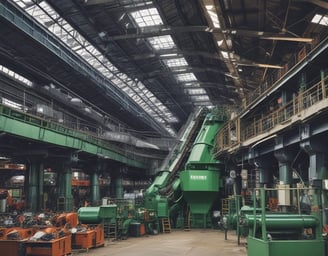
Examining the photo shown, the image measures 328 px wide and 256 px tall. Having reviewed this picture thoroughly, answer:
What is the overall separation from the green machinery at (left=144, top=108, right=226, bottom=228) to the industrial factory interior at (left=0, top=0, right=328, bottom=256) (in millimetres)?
107

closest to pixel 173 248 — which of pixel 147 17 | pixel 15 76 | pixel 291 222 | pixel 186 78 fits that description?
pixel 291 222

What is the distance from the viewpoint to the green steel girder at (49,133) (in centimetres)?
1992

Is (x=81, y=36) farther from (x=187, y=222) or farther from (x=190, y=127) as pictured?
(x=187, y=222)

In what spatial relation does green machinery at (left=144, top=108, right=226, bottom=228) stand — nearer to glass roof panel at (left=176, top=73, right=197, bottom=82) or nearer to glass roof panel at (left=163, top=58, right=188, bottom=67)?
glass roof panel at (left=163, top=58, right=188, bottom=67)

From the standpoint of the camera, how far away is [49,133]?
24.0 metres

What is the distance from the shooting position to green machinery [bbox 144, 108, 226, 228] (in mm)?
27609

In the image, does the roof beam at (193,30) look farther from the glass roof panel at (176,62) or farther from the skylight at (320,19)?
the glass roof panel at (176,62)

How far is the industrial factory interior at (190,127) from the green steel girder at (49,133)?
0.31ft

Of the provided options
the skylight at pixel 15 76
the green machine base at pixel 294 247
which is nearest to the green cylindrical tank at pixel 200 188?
the skylight at pixel 15 76

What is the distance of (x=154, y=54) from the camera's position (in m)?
31.6

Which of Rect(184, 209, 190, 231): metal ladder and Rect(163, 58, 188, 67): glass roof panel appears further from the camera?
Rect(163, 58, 188, 67): glass roof panel

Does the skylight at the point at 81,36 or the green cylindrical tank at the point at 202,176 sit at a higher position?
the skylight at the point at 81,36

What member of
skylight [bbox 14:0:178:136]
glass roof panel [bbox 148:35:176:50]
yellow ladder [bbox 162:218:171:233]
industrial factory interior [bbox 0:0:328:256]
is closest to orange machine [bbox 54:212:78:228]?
industrial factory interior [bbox 0:0:328:256]

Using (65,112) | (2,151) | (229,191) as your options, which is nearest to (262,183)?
(229,191)
